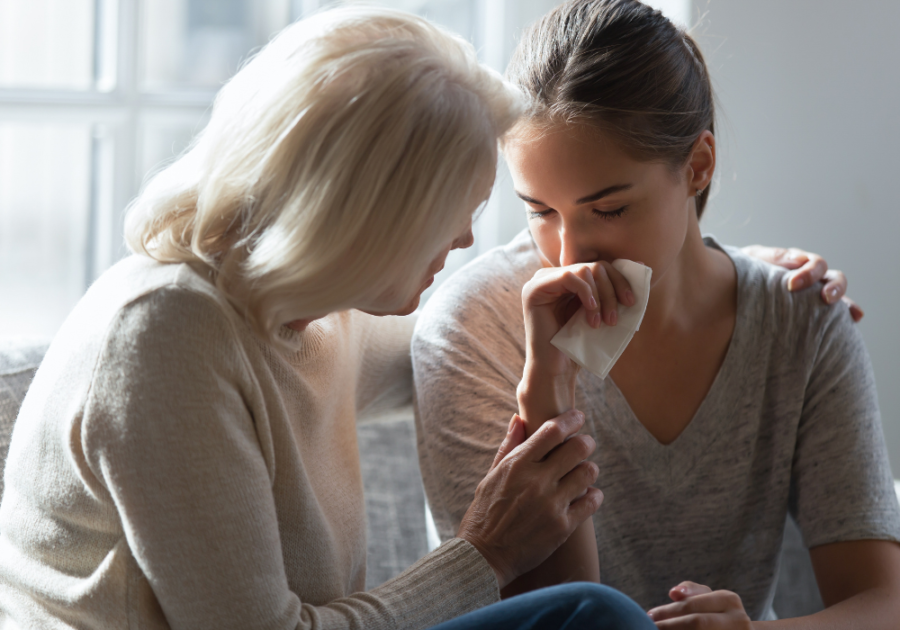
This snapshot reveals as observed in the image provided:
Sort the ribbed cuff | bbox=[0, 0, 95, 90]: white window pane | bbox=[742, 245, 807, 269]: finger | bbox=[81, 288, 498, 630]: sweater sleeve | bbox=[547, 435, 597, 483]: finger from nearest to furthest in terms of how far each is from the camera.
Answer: bbox=[81, 288, 498, 630]: sweater sleeve < the ribbed cuff < bbox=[547, 435, 597, 483]: finger < bbox=[742, 245, 807, 269]: finger < bbox=[0, 0, 95, 90]: white window pane

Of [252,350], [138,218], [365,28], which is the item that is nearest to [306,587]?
[252,350]

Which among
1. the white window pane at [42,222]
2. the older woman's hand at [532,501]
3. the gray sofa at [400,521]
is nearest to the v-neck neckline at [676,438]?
the older woman's hand at [532,501]

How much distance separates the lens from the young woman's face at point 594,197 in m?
1.06

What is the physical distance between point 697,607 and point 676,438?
31 cm

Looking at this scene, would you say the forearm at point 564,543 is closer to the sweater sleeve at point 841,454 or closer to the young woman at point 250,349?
the young woman at point 250,349

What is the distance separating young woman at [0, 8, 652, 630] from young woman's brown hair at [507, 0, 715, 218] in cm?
17

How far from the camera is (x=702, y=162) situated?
119 centimetres

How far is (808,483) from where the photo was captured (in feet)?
4.02

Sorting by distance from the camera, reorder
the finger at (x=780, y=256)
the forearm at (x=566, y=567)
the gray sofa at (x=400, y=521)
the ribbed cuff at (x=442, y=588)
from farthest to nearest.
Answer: the gray sofa at (x=400, y=521)
the finger at (x=780, y=256)
the forearm at (x=566, y=567)
the ribbed cuff at (x=442, y=588)

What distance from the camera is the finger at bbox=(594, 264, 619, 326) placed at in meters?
1.07

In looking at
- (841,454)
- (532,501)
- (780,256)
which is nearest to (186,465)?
(532,501)

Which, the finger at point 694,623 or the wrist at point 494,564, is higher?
the wrist at point 494,564

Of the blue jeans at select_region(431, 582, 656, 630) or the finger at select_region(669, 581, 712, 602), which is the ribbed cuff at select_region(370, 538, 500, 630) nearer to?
the blue jeans at select_region(431, 582, 656, 630)

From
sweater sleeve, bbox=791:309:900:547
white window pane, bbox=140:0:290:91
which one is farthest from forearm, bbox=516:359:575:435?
white window pane, bbox=140:0:290:91
